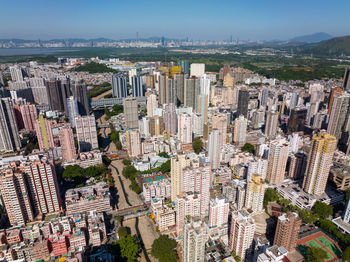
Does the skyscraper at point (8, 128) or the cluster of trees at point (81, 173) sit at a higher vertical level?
the skyscraper at point (8, 128)

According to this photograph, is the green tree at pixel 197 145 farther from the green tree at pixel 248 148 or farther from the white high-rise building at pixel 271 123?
the white high-rise building at pixel 271 123

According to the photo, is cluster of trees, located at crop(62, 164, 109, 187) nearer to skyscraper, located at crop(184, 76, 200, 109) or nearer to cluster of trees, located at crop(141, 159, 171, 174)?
cluster of trees, located at crop(141, 159, 171, 174)

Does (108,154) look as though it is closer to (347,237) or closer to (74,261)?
(74,261)

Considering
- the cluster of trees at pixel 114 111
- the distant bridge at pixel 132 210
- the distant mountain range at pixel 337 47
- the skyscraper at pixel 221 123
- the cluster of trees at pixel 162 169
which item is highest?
the distant mountain range at pixel 337 47

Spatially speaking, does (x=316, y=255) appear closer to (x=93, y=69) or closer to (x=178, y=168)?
(x=178, y=168)

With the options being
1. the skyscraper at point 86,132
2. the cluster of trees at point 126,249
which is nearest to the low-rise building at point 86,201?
the cluster of trees at point 126,249

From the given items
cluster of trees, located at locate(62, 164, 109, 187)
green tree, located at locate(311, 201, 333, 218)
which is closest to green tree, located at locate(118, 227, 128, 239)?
cluster of trees, located at locate(62, 164, 109, 187)

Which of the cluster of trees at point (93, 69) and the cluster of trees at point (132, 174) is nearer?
the cluster of trees at point (132, 174)
